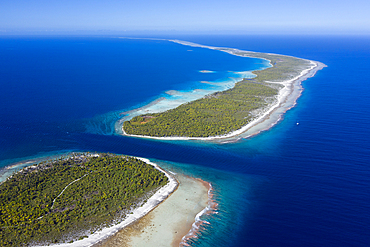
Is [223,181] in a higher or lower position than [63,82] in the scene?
lower

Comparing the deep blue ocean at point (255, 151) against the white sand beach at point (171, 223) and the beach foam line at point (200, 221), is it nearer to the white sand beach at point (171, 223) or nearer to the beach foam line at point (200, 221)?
the beach foam line at point (200, 221)

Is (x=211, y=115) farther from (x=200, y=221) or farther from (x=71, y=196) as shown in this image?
(x=71, y=196)

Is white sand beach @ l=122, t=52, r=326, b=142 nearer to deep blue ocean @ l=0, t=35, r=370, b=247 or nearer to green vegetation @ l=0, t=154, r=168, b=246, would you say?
deep blue ocean @ l=0, t=35, r=370, b=247

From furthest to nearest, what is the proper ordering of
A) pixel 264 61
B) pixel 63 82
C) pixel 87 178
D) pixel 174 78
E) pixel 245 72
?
pixel 264 61
pixel 245 72
pixel 174 78
pixel 63 82
pixel 87 178

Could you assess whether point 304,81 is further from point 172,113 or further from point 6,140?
point 6,140

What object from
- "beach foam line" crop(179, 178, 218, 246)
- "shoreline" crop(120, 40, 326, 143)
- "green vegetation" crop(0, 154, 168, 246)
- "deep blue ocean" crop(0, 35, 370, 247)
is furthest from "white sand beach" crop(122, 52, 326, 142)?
"beach foam line" crop(179, 178, 218, 246)

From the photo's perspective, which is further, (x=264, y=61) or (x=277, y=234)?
(x=264, y=61)

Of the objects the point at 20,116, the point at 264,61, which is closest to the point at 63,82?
the point at 20,116
